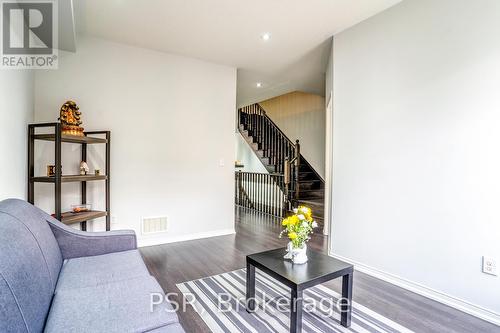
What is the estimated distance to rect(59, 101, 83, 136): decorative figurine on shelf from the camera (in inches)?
110

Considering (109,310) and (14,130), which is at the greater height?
(14,130)

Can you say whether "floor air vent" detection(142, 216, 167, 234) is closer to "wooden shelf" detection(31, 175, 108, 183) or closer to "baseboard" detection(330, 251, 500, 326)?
"wooden shelf" detection(31, 175, 108, 183)

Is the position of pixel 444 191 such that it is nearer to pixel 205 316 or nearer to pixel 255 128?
pixel 205 316

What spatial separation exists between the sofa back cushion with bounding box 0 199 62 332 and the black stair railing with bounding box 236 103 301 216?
182 inches

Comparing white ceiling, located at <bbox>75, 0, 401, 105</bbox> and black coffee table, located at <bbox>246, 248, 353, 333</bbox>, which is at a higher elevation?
white ceiling, located at <bbox>75, 0, 401, 105</bbox>

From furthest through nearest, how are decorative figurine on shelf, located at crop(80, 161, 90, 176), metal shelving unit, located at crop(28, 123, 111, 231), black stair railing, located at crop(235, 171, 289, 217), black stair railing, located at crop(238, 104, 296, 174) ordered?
1. black stair railing, located at crop(238, 104, 296, 174)
2. black stair railing, located at crop(235, 171, 289, 217)
3. decorative figurine on shelf, located at crop(80, 161, 90, 176)
4. metal shelving unit, located at crop(28, 123, 111, 231)

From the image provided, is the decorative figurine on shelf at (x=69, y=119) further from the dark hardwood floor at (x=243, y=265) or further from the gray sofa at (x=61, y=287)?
the dark hardwood floor at (x=243, y=265)

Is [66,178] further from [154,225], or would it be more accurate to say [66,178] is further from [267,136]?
[267,136]

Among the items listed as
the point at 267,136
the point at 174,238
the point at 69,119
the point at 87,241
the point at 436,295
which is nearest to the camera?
the point at 87,241

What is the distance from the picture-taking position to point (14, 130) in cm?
211

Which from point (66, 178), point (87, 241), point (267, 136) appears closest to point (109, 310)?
point (87, 241)

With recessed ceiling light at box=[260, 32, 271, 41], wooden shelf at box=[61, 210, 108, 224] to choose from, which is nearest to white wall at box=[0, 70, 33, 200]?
wooden shelf at box=[61, 210, 108, 224]
